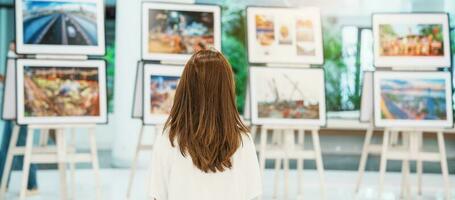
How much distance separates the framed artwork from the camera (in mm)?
5594

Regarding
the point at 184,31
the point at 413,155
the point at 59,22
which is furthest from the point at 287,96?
the point at 59,22

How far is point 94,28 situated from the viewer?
5.42 m

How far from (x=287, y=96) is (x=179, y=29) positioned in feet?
3.46

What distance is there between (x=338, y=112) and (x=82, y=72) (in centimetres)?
432

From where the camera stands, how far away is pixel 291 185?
706 centimetres

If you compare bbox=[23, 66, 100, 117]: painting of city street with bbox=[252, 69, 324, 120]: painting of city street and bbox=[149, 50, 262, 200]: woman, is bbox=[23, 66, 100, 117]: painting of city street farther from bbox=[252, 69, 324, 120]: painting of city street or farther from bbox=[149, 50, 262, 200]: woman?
bbox=[149, 50, 262, 200]: woman

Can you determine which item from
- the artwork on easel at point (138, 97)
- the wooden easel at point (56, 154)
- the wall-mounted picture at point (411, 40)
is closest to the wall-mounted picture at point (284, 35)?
the wall-mounted picture at point (411, 40)

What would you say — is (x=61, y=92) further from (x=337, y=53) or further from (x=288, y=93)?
(x=337, y=53)

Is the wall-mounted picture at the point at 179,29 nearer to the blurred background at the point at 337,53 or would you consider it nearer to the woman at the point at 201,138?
the blurred background at the point at 337,53

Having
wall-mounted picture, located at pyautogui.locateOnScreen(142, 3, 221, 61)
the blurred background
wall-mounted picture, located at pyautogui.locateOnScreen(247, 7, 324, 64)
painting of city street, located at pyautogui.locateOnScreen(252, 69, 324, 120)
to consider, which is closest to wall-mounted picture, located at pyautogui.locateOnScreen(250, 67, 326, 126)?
painting of city street, located at pyautogui.locateOnScreen(252, 69, 324, 120)

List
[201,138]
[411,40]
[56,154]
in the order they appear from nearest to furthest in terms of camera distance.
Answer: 1. [201,138]
2. [56,154]
3. [411,40]

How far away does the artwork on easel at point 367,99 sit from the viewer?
21.2ft

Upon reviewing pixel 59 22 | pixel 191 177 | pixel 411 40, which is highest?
pixel 59 22

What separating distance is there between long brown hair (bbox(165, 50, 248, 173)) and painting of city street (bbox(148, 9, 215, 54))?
3398 mm
